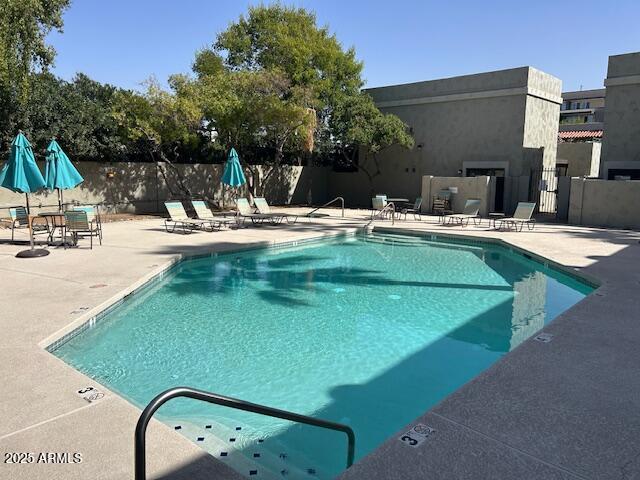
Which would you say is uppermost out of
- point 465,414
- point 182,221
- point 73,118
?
point 73,118

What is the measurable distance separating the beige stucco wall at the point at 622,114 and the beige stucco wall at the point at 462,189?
15.1ft

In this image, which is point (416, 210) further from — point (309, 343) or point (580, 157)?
point (309, 343)

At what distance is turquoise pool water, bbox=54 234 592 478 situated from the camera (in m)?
4.58

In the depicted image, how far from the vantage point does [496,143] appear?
22531 millimetres

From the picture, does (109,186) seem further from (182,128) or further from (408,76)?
(408,76)

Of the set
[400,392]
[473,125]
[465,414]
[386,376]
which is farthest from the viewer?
[473,125]

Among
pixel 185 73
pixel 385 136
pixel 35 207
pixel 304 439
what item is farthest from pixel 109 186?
pixel 304 439

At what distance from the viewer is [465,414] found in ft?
12.4

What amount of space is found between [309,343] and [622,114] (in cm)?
1879

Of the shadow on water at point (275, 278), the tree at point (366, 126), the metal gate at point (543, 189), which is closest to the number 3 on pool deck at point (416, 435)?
the shadow on water at point (275, 278)

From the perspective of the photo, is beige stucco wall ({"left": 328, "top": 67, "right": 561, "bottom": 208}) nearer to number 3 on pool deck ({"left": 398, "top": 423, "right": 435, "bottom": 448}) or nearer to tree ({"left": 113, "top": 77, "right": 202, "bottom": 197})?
tree ({"left": 113, "top": 77, "right": 202, "bottom": 197})

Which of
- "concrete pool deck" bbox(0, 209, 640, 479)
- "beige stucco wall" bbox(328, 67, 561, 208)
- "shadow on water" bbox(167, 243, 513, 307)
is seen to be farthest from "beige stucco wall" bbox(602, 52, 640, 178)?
"concrete pool deck" bbox(0, 209, 640, 479)

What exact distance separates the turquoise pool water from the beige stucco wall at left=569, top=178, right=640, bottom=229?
8.10 m

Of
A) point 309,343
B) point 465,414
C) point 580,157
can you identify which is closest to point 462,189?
point 580,157
